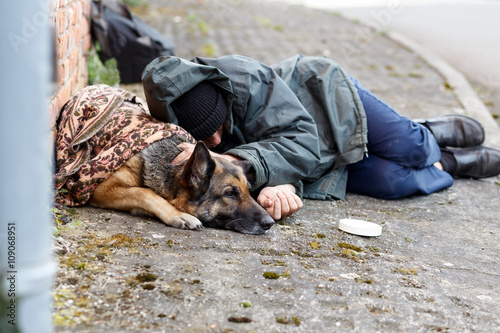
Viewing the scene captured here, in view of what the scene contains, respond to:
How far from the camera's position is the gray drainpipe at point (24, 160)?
1.44m

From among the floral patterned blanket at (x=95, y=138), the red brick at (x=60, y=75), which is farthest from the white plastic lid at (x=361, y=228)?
the red brick at (x=60, y=75)

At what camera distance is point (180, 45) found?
913 cm

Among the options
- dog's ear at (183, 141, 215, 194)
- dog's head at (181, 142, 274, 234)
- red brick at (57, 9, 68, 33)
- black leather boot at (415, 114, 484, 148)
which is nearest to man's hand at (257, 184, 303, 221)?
dog's head at (181, 142, 274, 234)

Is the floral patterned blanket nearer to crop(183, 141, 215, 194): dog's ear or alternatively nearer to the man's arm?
the man's arm

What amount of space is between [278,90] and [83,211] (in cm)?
170

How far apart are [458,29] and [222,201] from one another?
1367 centimetres

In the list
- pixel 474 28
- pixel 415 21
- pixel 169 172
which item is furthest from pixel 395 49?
pixel 169 172

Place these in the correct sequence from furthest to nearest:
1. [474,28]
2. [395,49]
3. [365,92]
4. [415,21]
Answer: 1. [415,21]
2. [474,28]
3. [395,49]
4. [365,92]

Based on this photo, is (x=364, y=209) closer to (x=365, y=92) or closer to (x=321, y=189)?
(x=321, y=189)

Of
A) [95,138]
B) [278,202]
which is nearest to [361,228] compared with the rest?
[278,202]

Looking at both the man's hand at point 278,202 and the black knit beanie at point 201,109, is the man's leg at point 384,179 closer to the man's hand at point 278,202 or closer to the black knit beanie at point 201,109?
the man's hand at point 278,202

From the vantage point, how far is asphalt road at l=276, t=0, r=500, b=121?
10.2 metres

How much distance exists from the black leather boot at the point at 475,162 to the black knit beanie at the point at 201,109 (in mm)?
2733

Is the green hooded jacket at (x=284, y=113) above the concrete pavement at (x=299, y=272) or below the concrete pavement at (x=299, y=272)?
above
